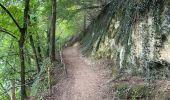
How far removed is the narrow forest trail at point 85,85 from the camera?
12750mm

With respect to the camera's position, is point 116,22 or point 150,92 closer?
point 150,92

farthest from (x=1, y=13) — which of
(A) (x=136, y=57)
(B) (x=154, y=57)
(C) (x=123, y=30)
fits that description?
(B) (x=154, y=57)

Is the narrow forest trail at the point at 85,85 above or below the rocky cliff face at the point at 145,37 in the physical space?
below

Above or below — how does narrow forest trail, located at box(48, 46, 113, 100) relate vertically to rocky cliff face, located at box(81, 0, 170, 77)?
below

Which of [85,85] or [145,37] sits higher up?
[145,37]

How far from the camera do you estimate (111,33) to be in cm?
1811

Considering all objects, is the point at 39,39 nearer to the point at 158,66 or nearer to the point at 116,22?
the point at 116,22

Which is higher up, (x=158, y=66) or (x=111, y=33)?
(x=111, y=33)

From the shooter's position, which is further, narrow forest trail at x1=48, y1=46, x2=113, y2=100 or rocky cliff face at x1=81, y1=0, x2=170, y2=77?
narrow forest trail at x1=48, y1=46, x2=113, y2=100

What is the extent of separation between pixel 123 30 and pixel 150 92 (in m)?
4.58

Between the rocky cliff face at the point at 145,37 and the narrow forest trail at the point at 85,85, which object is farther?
the narrow forest trail at the point at 85,85

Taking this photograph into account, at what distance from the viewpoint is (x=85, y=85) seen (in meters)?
14.2

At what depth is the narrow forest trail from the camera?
12750 mm

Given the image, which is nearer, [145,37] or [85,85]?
[145,37]
